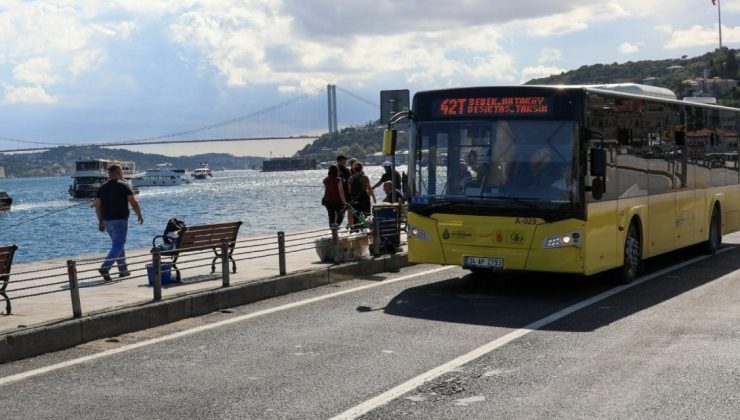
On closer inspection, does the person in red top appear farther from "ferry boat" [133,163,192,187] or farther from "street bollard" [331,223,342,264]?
"ferry boat" [133,163,192,187]

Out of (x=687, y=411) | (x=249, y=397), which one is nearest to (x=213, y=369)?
(x=249, y=397)

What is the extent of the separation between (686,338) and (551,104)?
13.6 ft

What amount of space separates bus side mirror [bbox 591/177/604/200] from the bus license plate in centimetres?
140

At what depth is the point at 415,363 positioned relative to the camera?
867cm

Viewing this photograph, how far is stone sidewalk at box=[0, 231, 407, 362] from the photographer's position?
33.3 ft

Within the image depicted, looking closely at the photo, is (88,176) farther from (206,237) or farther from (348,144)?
(206,237)

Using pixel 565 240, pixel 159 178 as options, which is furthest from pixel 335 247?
pixel 159 178

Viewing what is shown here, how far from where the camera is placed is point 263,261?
55.6 ft

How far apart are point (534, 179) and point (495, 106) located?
1.15 meters

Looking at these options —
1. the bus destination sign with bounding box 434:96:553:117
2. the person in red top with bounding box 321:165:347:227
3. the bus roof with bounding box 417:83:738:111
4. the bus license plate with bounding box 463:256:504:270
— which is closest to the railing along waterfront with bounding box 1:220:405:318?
the person in red top with bounding box 321:165:347:227

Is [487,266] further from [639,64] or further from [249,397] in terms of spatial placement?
[639,64]

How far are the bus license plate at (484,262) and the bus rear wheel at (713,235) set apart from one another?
7100 millimetres

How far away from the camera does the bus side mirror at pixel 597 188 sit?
12.9 metres

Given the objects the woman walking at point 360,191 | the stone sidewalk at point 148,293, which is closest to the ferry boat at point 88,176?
the woman walking at point 360,191
